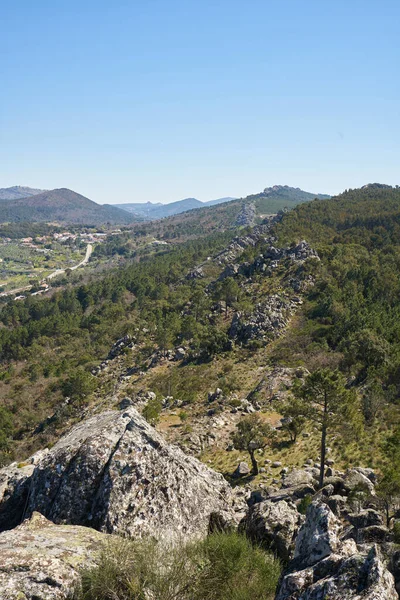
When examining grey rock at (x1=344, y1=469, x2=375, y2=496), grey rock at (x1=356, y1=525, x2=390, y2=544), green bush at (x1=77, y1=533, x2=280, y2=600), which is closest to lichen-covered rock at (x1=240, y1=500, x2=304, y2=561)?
green bush at (x1=77, y1=533, x2=280, y2=600)

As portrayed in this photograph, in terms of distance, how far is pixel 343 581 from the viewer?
8359mm

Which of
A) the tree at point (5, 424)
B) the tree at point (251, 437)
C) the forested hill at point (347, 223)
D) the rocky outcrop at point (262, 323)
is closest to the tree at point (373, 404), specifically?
the tree at point (251, 437)

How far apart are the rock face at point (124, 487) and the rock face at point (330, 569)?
5.22m

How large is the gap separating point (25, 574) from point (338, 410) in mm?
22703

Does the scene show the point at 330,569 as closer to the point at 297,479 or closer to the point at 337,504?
the point at 337,504

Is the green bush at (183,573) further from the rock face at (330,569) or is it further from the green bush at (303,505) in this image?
the green bush at (303,505)

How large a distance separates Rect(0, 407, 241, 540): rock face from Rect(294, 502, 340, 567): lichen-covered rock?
4.89 m

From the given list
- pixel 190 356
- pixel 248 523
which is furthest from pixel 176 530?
pixel 190 356

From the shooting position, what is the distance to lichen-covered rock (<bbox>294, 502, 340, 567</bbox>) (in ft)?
34.6

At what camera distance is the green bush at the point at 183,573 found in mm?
9430

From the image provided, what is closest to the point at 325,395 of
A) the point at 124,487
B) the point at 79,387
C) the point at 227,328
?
the point at 124,487

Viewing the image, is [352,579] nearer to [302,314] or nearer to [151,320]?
[302,314]

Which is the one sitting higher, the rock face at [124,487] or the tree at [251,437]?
the rock face at [124,487]

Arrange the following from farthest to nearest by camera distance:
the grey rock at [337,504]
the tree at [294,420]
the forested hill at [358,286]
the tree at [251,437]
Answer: the forested hill at [358,286], the tree at [294,420], the tree at [251,437], the grey rock at [337,504]
